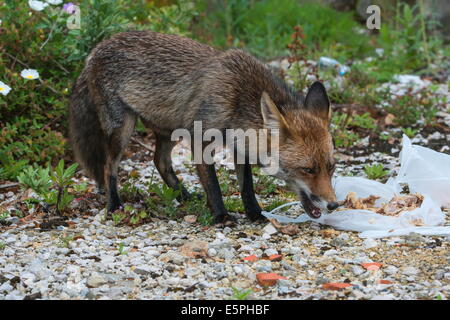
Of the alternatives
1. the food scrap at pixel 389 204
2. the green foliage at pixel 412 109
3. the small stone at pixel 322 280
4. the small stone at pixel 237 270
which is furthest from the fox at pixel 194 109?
the green foliage at pixel 412 109

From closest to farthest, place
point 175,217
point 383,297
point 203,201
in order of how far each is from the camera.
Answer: point 383,297, point 175,217, point 203,201

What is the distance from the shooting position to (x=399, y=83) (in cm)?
888

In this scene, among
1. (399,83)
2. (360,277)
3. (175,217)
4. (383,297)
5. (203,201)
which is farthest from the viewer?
(399,83)

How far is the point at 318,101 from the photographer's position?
4.69 m

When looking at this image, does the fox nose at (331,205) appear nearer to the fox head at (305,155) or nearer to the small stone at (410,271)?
the fox head at (305,155)

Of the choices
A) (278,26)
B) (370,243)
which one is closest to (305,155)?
(370,243)

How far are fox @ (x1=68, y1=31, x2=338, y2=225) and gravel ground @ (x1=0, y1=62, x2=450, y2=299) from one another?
32 cm

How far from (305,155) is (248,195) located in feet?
2.68

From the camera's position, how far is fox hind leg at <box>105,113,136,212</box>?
5324 mm

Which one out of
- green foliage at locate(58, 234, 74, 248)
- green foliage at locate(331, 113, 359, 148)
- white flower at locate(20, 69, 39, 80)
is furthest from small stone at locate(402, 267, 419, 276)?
white flower at locate(20, 69, 39, 80)

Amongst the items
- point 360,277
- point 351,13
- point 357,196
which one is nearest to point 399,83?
point 351,13

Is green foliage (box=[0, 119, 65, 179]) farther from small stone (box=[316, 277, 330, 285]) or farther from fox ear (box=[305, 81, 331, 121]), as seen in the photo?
small stone (box=[316, 277, 330, 285])

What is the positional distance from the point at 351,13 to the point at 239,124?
7905 mm

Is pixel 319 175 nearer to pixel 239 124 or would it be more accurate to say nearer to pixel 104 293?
pixel 239 124
